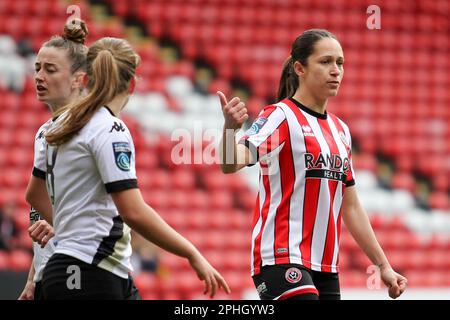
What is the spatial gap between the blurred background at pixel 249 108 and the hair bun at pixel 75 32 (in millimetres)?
5783

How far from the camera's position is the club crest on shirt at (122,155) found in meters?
2.88

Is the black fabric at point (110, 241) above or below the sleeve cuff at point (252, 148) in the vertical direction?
below

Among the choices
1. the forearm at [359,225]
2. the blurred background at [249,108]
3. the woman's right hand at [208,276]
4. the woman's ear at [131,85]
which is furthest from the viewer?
the blurred background at [249,108]

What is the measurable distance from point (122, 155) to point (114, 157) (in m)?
0.03

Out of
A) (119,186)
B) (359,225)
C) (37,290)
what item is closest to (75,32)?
(119,186)

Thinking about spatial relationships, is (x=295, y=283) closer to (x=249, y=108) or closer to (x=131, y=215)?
(x=131, y=215)

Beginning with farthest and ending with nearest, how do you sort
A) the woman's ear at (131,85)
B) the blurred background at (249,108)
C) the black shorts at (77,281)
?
the blurred background at (249,108)
the woman's ear at (131,85)
the black shorts at (77,281)

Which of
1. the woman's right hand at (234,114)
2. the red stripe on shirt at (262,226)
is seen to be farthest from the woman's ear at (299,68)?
the woman's right hand at (234,114)

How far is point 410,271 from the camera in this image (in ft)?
34.0

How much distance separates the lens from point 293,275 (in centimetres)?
352

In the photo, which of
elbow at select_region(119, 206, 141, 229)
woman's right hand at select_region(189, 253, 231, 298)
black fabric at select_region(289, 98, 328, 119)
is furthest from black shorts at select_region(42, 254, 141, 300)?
black fabric at select_region(289, 98, 328, 119)

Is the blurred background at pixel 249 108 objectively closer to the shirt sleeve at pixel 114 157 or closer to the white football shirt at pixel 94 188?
the white football shirt at pixel 94 188
